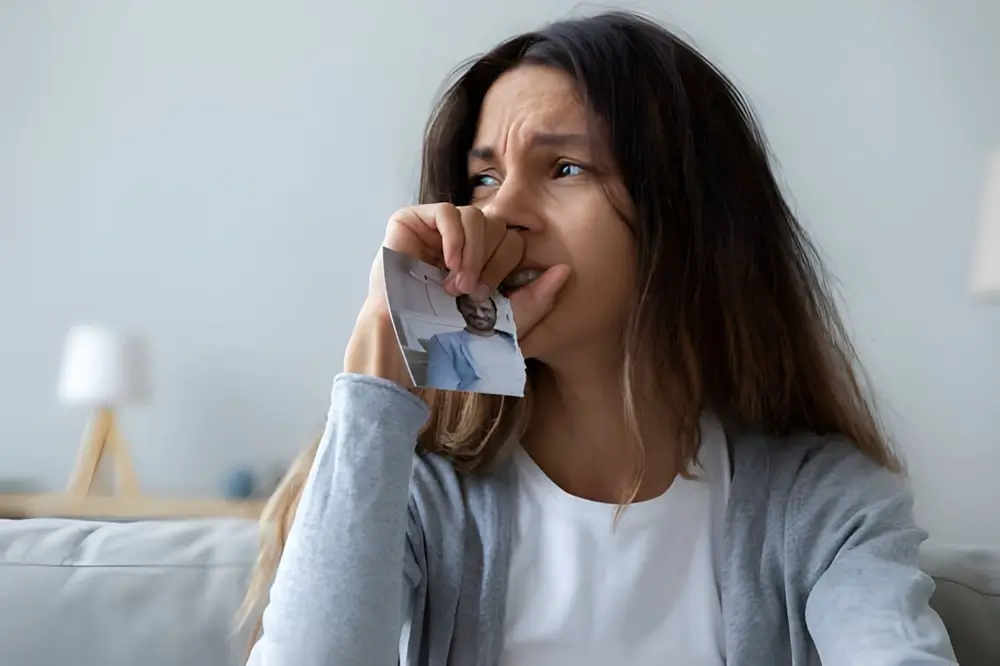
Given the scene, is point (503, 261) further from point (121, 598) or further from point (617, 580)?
point (121, 598)

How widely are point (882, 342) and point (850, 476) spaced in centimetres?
67

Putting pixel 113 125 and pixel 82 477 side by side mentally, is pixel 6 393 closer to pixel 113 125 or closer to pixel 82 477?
pixel 82 477

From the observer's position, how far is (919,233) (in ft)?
4.61

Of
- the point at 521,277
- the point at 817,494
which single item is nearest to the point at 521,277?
the point at 521,277

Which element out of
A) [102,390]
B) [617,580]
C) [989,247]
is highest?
[989,247]

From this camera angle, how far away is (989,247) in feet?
4.51


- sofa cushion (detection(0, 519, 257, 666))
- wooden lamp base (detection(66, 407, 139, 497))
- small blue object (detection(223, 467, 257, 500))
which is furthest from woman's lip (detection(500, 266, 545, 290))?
wooden lamp base (detection(66, 407, 139, 497))

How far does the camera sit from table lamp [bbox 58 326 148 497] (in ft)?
5.16

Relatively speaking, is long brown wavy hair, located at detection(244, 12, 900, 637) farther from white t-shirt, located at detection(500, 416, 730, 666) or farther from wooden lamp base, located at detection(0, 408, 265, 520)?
wooden lamp base, located at detection(0, 408, 265, 520)

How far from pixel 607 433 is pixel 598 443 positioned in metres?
0.01

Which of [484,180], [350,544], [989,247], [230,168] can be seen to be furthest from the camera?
[230,168]

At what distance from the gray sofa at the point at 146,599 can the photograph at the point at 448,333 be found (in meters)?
0.41

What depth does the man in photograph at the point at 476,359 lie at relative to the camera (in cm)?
69

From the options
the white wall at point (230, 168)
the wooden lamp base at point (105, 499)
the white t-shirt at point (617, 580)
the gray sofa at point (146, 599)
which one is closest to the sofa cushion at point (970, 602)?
the gray sofa at point (146, 599)
